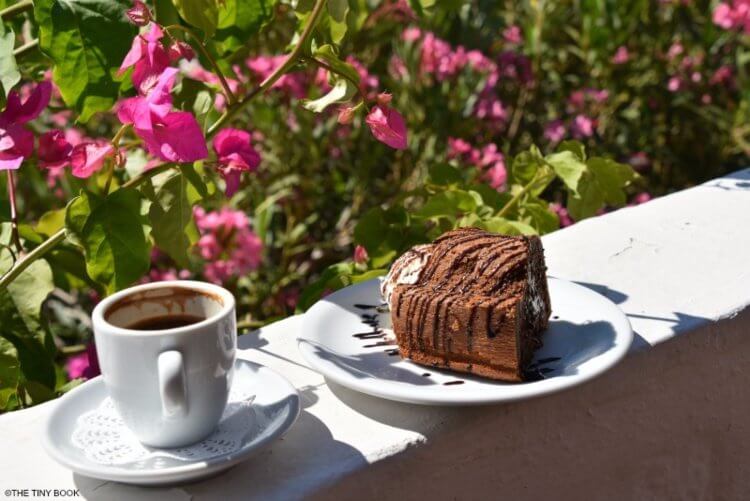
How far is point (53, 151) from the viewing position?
112 cm

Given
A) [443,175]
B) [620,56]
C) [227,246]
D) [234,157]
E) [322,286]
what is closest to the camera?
[234,157]

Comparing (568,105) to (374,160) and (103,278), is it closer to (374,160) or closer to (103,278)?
(374,160)

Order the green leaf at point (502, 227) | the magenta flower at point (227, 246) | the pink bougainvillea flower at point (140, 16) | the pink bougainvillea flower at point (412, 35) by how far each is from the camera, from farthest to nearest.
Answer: the pink bougainvillea flower at point (412, 35), the magenta flower at point (227, 246), the green leaf at point (502, 227), the pink bougainvillea flower at point (140, 16)

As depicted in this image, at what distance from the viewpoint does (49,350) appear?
1362 millimetres

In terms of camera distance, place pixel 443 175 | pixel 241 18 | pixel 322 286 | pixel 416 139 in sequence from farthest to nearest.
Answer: pixel 416 139, pixel 443 175, pixel 322 286, pixel 241 18

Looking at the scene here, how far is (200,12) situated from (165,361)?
19.9 inches

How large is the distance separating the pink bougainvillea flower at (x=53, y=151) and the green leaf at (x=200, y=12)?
20 cm

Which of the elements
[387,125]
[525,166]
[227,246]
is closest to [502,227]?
[525,166]

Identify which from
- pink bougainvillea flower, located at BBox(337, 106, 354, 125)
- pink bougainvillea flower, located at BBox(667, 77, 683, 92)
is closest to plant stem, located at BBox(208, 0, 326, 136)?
pink bougainvillea flower, located at BBox(337, 106, 354, 125)

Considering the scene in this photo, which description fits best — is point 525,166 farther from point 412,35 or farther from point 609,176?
point 412,35

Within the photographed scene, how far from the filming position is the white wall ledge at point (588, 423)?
90 centimetres

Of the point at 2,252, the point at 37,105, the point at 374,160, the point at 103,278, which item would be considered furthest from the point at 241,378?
the point at 374,160

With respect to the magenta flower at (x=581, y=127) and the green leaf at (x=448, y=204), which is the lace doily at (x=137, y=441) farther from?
the magenta flower at (x=581, y=127)

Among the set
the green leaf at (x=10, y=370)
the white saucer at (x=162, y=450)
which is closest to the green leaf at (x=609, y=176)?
the white saucer at (x=162, y=450)
